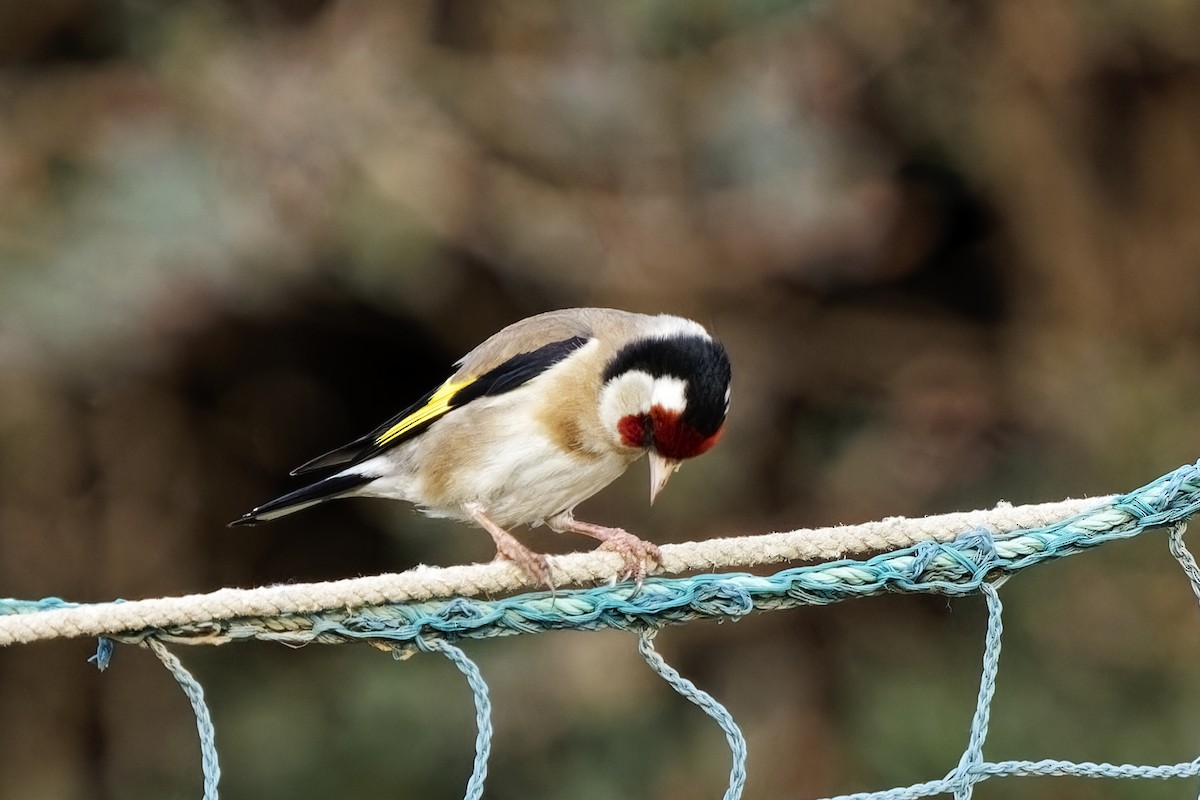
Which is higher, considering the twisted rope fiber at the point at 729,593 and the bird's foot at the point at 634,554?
the bird's foot at the point at 634,554

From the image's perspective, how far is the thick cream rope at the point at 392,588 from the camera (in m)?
2.34

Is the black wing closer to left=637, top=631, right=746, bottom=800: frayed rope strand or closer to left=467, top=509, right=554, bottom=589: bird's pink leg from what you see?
left=467, top=509, right=554, bottom=589: bird's pink leg

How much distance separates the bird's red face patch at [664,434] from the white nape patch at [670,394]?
0.04 feet

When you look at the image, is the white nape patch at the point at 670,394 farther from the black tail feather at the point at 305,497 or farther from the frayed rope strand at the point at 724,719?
the frayed rope strand at the point at 724,719

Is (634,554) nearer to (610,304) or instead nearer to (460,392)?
(460,392)

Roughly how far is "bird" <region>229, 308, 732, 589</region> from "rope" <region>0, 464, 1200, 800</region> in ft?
2.20

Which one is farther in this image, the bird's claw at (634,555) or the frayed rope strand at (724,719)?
the bird's claw at (634,555)

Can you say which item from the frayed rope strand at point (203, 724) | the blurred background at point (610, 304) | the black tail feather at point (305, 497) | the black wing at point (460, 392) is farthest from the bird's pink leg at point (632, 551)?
the blurred background at point (610, 304)

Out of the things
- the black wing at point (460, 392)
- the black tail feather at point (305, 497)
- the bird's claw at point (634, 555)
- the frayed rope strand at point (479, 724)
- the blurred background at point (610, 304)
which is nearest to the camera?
the frayed rope strand at point (479, 724)

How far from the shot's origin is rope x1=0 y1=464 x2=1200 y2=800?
2.31 meters

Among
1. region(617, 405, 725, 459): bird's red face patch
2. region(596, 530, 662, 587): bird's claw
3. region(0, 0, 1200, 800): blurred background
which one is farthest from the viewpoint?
region(0, 0, 1200, 800): blurred background

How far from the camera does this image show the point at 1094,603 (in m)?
5.09

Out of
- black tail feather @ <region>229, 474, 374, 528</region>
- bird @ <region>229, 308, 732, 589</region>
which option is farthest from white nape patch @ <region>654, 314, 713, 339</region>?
black tail feather @ <region>229, 474, 374, 528</region>

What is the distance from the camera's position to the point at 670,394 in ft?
10.6
